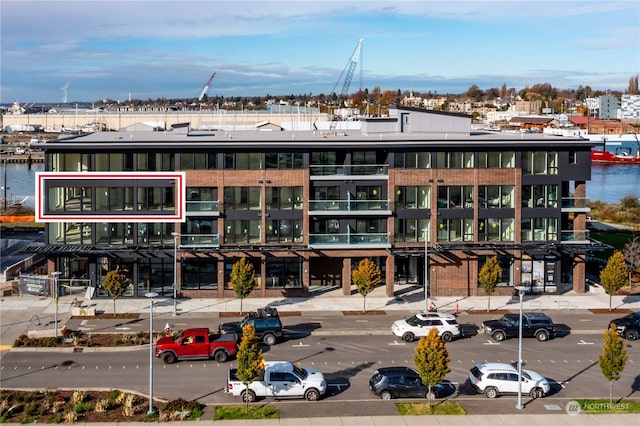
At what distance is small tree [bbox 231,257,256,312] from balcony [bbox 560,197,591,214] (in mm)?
22145

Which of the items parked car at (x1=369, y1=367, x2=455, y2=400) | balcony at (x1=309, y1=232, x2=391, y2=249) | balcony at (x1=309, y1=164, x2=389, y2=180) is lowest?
parked car at (x1=369, y1=367, x2=455, y2=400)

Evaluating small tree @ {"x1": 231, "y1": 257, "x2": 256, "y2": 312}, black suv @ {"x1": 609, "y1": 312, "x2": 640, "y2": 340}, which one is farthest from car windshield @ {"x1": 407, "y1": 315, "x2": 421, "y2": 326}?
black suv @ {"x1": 609, "y1": 312, "x2": 640, "y2": 340}

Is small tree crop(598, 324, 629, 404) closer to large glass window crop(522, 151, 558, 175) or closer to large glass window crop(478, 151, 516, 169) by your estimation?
large glass window crop(478, 151, 516, 169)

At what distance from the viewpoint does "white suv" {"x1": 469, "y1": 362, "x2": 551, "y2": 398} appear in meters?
35.1

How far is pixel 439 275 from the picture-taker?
55.2 metres

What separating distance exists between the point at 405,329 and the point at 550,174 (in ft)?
60.5

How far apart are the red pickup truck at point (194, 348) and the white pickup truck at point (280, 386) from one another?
5.29 meters

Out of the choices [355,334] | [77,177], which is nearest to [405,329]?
[355,334]

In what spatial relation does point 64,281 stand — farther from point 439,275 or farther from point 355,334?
point 439,275

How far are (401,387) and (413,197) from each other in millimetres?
22631

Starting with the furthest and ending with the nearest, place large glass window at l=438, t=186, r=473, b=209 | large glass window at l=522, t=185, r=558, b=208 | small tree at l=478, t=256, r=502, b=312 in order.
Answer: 1. large glass window at l=522, t=185, r=558, b=208
2. large glass window at l=438, t=186, r=473, b=209
3. small tree at l=478, t=256, r=502, b=312

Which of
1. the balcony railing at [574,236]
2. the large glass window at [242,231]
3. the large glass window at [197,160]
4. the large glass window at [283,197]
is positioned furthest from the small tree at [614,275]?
the large glass window at [197,160]

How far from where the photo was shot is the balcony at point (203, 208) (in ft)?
176

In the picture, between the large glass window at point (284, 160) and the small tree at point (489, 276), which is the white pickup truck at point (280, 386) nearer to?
the small tree at point (489, 276)
